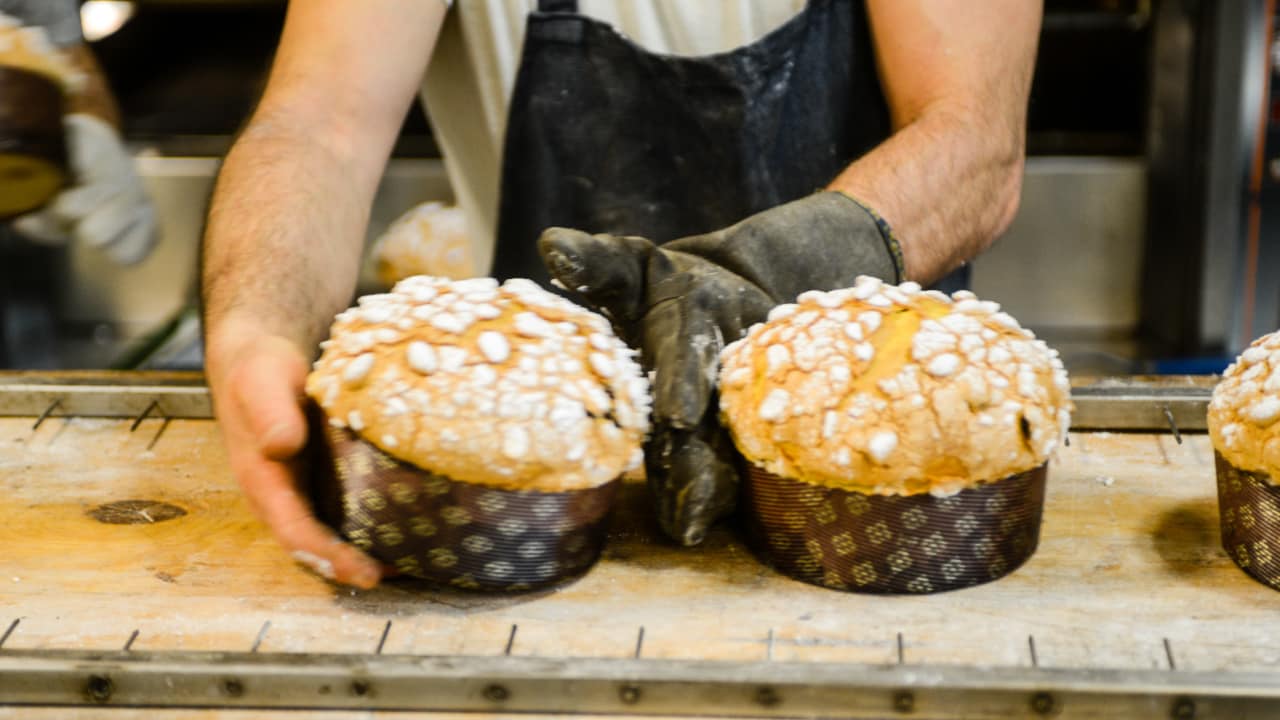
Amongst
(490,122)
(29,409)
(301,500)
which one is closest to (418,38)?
(490,122)

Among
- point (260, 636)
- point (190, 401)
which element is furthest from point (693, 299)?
point (190, 401)

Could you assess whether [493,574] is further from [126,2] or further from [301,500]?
[126,2]

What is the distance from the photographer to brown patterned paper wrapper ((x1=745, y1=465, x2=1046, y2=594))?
139cm

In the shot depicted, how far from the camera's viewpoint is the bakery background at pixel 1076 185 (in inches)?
124

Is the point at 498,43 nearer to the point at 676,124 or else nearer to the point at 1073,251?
the point at 676,124

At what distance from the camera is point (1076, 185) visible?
3.32 m

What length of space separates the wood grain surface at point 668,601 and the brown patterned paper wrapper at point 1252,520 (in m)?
0.02

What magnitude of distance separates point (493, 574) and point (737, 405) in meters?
0.34

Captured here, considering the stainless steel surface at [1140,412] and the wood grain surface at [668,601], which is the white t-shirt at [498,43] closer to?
the stainless steel surface at [1140,412]

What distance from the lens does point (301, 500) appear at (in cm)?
140

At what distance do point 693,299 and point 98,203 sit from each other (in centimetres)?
188

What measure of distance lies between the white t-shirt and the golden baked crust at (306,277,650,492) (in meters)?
0.94

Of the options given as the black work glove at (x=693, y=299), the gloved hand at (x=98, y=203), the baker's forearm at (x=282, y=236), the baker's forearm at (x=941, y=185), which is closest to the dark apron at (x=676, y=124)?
the baker's forearm at (x=941, y=185)

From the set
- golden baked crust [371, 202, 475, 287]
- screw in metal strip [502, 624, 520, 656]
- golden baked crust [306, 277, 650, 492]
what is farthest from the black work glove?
golden baked crust [371, 202, 475, 287]
